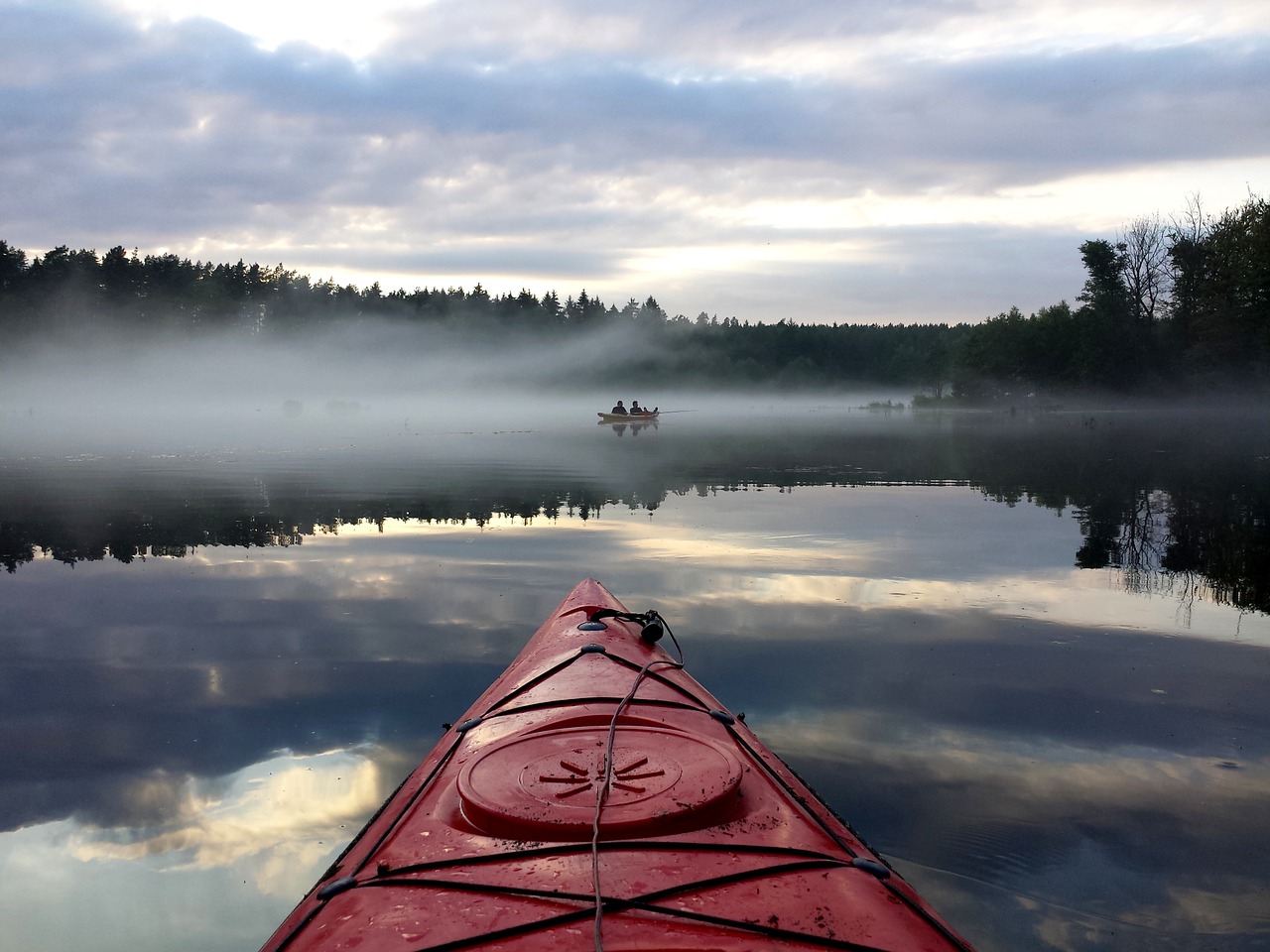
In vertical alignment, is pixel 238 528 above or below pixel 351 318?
below

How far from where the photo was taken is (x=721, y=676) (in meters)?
6.52

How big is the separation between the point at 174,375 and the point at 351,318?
24.9 m

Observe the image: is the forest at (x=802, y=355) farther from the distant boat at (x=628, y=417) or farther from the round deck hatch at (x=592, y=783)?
the round deck hatch at (x=592, y=783)

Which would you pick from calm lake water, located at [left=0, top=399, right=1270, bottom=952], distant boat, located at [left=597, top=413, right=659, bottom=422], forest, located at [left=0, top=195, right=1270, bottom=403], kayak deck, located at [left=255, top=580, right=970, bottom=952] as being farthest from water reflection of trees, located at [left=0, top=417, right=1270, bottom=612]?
forest, located at [left=0, top=195, right=1270, bottom=403]

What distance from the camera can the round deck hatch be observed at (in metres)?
2.96

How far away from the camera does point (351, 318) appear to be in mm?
112500

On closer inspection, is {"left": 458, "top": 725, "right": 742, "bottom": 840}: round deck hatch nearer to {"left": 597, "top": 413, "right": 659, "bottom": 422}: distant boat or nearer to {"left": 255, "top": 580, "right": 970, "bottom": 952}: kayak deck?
{"left": 255, "top": 580, "right": 970, "bottom": 952}: kayak deck

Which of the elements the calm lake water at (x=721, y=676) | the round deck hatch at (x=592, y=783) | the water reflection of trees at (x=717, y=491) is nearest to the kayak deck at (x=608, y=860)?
the round deck hatch at (x=592, y=783)

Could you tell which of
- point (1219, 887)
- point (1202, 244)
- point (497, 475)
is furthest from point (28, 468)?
point (1202, 244)

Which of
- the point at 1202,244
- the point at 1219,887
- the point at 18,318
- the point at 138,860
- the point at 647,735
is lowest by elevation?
the point at 138,860

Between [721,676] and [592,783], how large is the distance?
3405 millimetres

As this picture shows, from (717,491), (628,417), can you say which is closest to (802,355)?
(628,417)

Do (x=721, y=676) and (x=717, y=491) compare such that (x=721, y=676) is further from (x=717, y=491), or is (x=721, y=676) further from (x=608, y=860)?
(x=717, y=491)

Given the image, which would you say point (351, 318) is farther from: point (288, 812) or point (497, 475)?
point (288, 812)
